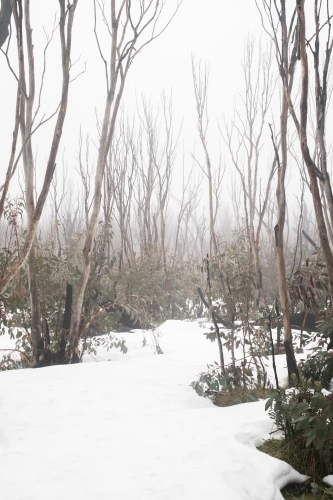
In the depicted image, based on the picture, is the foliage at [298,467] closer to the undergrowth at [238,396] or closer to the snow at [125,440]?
the snow at [125,440]

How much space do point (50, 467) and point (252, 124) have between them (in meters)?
7.96

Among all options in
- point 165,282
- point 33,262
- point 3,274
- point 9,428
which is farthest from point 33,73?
point 165,282

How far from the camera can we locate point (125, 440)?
2.27 metres

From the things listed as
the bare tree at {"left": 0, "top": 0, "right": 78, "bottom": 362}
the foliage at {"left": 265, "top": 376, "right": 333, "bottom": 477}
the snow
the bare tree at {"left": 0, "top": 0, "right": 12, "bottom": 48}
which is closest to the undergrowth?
the snow

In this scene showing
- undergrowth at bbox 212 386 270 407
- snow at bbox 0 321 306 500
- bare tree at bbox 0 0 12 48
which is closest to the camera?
snow at bbox 0 321 306 500

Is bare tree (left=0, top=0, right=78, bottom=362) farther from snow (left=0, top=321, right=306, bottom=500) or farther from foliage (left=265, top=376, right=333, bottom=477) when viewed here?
foliage (left=265, top=376, right=333, bottom=477)

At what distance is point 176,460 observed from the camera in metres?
2.00

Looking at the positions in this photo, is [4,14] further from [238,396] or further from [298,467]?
[298,467]

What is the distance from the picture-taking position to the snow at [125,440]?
175 cm

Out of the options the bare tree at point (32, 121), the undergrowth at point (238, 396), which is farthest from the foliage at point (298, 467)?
the bare tree at point (32, 121)

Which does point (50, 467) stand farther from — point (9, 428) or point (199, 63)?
point (199, 63)

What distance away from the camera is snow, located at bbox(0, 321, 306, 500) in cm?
175

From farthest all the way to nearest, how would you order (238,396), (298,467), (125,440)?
(238,396)
(125,440)
(298,467)

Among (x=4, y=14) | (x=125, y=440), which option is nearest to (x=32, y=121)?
(x=125, y=440)
